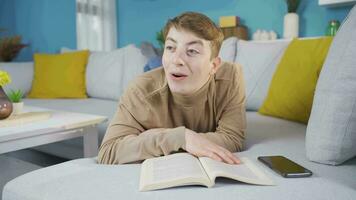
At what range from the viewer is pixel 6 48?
349 centimetres

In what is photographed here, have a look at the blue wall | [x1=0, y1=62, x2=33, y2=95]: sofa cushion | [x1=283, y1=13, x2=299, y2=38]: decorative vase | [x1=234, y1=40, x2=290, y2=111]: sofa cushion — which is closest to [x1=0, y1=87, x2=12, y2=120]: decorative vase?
[x1=234, y1=40, x2=290, y2=111]: sofa cushion

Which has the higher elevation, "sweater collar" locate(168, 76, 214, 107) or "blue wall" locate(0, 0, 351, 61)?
"blue wall" locate(0, 0, 351, 61)

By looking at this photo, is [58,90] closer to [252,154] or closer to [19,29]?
[19,29]

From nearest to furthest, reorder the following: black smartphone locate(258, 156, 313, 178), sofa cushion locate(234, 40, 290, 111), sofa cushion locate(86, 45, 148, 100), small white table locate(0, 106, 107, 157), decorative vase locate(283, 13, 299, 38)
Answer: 1. black smartphone locate(258, 156, 313, 178)
2. small white table locate(0, 106, 107, 157)
3. sofa cushion locate(234, 40, 290, 111)
4. sofa cushion locate(86, 45, 148, 100)
5. decorative vase locate(283, 13, 299, 38)

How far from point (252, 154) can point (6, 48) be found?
320 cm

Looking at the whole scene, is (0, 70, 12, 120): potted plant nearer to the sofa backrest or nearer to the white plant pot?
the white plant pot

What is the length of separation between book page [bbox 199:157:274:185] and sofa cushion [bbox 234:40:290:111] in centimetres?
106

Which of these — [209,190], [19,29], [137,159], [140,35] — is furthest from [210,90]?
[19,29]

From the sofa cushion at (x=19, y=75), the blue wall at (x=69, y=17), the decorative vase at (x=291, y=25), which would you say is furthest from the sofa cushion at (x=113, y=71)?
the decorative vase at (x=291, y=25)

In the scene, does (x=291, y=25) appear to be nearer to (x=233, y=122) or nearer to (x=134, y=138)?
(x=233, y=122)

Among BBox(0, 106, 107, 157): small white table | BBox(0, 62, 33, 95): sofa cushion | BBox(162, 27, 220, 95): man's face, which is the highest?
BBox(162, 27, 220, 95): man's face

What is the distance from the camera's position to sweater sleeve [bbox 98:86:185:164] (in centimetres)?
97

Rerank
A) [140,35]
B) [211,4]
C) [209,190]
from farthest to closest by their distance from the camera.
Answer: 1. [140,35]
2. [211,4]
3. [209,190]

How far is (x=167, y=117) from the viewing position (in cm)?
112
